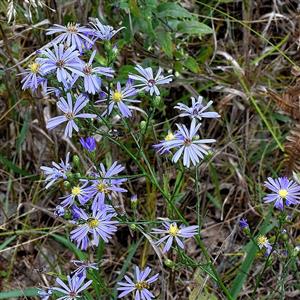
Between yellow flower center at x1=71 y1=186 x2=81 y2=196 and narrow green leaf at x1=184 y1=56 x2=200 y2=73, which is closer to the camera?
yellow flower center at x1=71 y1=186 x2=81 y2=196

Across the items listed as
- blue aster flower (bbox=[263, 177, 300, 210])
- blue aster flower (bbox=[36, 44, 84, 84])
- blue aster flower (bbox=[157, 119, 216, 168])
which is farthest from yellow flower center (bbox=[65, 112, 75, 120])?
blue aster flower (bbox=[263, 177, 300, 210])

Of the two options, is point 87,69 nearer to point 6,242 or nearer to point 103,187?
point 103,187

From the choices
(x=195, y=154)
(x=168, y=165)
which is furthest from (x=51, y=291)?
(x=168, y=165)

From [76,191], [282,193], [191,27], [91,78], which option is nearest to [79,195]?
[76,191]

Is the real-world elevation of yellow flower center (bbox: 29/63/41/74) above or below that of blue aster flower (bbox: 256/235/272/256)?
above

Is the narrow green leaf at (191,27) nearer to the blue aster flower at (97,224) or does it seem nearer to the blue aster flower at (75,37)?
the blue aster flower at (75,37)

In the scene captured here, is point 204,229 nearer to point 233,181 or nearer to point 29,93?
point 233,181

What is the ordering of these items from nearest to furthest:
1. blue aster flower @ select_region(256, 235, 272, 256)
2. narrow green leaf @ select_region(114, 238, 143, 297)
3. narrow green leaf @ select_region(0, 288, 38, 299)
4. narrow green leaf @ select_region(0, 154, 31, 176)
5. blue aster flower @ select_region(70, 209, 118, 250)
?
1. blue aster flower @ select_region(70, 209, 118, 250)
2. blue aster flower @ select_region(256, 235, 272, 256)
3. narrow green leaf @ select_region(0, 288, 38, 299)
4. narrow green leaf @ select_region(114, 238, 143, 297)
5. narrow green leaf @ select_region(0, 154, 31, 176)

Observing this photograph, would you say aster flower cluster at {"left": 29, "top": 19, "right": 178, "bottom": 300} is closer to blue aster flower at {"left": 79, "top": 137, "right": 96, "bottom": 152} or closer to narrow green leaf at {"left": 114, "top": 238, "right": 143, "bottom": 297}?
blue aster flower at {"left": 79, "top": 137, "right": 96, "bottom": 152}

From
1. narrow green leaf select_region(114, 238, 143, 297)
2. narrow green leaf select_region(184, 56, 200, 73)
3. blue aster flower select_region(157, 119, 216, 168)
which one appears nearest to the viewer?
blue aster flower select_region(157, 119, 216, 168)

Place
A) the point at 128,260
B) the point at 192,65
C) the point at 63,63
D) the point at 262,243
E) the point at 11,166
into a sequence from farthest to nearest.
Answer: the point at 11,166
the point at 192,65
the point at 128,260
the point at 262,243
the point at 63,63

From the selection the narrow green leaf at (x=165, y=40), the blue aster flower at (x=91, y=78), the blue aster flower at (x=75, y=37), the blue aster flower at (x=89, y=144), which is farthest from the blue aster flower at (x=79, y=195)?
the narrow green leaf at (x=165, y=40)
